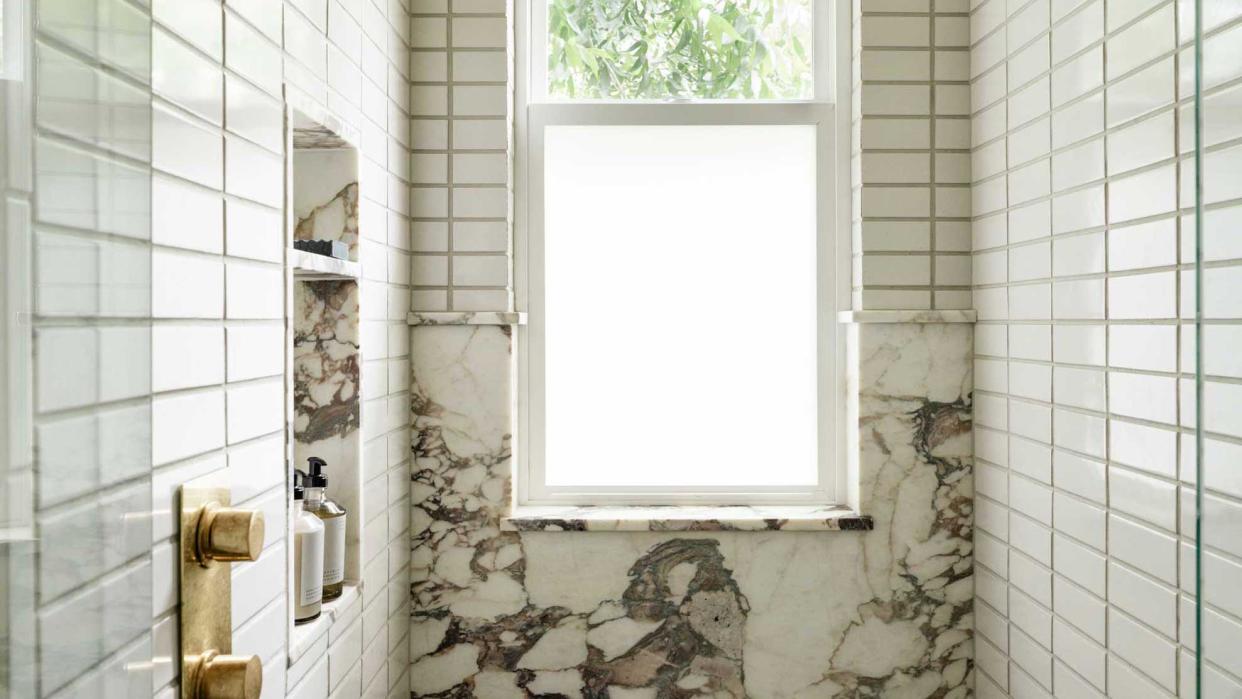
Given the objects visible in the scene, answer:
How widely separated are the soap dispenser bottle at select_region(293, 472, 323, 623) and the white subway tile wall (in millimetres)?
664

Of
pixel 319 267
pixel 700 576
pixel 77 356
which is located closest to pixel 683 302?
pixel 700 576

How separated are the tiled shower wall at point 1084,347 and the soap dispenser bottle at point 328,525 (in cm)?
120

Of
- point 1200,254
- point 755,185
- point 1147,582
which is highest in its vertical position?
point 755,185

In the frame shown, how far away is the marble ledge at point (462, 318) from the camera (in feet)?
5.61

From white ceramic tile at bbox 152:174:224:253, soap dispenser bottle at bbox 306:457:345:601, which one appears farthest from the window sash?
white ceramic tile at bbox 152:174:224:253

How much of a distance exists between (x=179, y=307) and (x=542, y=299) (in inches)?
43.1

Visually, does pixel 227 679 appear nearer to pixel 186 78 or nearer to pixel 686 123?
pixel 186 78

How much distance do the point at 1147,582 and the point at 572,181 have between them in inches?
53.0

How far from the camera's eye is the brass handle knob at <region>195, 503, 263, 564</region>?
614mm

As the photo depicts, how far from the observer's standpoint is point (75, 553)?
321 mm

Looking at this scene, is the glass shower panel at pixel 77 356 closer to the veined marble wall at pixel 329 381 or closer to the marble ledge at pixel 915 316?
the veined marble wall at pixel 329 381

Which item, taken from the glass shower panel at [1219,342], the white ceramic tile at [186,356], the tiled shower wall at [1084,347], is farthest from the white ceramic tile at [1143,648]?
the white ceramic tile at [186,356]

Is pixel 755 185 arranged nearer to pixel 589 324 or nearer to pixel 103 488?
pixel 589 324

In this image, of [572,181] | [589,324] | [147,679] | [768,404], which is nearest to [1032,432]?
[768,404]
